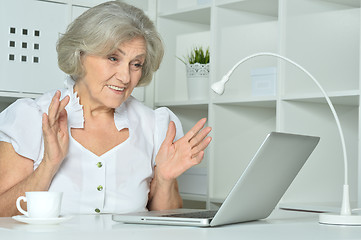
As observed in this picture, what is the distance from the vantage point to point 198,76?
3201 mm

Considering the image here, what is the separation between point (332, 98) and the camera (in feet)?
8.55

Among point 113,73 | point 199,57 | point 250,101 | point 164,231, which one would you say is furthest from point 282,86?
point 164,231

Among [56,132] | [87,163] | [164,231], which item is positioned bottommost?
[164,231]

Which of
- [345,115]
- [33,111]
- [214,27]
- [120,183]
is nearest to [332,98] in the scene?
[345,115]

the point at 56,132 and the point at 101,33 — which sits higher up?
the point at 101,33

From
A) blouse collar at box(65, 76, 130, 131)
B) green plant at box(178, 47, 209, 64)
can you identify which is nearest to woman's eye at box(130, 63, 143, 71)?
blouse collar at box(65, 76, 130, 131)

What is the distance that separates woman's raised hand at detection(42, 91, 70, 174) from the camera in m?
2.03

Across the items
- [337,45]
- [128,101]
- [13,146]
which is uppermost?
[337,45]

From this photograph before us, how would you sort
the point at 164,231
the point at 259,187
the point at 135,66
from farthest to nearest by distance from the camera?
1. the point at 135,66
2. the point at 259,187
3. the point at 164,231

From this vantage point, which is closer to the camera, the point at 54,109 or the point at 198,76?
the point at 54,109

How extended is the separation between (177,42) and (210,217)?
1954 mm

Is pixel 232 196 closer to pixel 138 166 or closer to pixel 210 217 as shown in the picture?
pixel 210 217

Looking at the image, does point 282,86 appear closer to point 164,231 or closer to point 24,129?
point 24,129

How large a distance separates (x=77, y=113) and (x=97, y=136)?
4.4 inches
